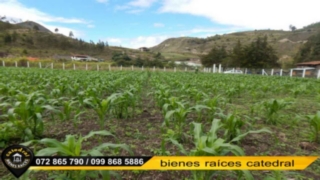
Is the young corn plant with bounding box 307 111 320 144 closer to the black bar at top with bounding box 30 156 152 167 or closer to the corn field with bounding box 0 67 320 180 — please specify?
the corn field with bounding box 0 67 320 180

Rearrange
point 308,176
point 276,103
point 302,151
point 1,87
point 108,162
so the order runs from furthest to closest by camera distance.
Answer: point 1,87 < point 276,103 < point 302,151 < point 308,176 < point 108,162

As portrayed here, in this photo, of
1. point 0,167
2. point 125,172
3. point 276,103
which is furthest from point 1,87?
point 276,103

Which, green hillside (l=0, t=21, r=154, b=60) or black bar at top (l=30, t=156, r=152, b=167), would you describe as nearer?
black bar at top (l=30, t=156, r=152, b=167)

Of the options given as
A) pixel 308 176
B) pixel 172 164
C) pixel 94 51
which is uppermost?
pixel 94 51

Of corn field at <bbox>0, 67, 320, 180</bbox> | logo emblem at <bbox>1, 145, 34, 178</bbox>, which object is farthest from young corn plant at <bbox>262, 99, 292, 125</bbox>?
logo emblem at <bbox>1, 145, 34, 178</bbox>

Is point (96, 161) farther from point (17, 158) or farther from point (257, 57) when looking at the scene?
point (257, 57)

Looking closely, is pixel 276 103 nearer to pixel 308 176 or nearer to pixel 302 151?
pixel 302 151

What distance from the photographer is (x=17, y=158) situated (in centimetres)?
136

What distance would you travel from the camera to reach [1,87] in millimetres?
5219

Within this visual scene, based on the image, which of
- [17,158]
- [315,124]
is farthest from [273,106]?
[17,158]

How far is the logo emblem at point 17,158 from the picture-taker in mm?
1342

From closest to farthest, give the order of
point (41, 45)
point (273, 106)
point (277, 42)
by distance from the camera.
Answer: point (273, 106) < point (41, 45) < point (277, 42)

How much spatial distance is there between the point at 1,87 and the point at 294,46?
323 ft

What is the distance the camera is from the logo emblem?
4.40 feet
